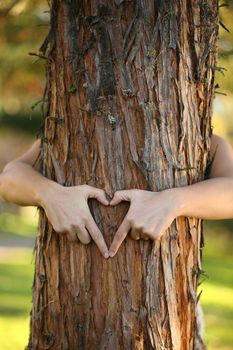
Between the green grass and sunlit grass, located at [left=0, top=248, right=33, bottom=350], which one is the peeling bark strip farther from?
sunlit grass, located at [left=0, top=248, right=33, bottom=350]

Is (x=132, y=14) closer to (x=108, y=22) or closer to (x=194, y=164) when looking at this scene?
(x=108, y=22)

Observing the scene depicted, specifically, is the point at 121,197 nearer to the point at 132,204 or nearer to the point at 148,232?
the point at 132,204

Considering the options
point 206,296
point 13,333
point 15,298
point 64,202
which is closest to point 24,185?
point 64,202

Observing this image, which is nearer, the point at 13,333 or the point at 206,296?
the point at 13,333

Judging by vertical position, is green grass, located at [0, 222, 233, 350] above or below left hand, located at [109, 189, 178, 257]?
above

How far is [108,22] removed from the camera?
2.78m

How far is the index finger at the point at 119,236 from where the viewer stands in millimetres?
2715

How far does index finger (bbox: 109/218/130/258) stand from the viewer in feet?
8.91

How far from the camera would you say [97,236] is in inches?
108

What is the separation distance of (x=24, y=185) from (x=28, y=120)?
6.44 meters

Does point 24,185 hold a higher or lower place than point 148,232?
higher

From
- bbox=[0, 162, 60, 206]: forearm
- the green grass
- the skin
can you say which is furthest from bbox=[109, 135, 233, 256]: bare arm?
the green grass

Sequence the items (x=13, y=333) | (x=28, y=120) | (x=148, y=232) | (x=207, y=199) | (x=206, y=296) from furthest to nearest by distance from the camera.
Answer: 1. (x=206, y=296)
2. (x=28, y=120)
3. (x=13, y=333)
4. (x=207, y=199)
5. (x=148, y=232)

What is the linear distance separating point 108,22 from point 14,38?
432 centimetres
